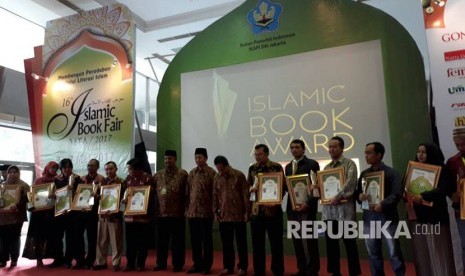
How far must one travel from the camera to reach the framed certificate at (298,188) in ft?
12.8

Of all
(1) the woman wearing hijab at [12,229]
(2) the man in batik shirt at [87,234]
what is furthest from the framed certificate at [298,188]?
(1) the woman wearing hijab at [12,229]

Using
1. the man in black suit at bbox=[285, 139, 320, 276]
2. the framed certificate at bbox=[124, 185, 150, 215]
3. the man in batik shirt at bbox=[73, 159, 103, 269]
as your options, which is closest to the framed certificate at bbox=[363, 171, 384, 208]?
the man in black suit at bbox=[285, 139, 320, 276]

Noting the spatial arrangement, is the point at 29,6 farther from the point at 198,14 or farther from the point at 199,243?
the point at 199,243

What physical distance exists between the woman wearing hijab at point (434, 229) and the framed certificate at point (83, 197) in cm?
361

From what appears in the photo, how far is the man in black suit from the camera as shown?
12.9ft

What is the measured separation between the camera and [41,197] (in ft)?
16.6

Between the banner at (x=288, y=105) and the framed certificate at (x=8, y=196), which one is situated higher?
the banner at (x=288, y=105)

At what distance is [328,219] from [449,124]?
1.83m

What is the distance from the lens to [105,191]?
4.79 meters

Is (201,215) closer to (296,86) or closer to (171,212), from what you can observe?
(171,212)

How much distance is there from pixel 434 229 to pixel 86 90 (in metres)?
5.26

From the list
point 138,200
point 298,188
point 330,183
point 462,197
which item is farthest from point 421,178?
point 138,200

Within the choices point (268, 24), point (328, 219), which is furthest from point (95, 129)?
point (328, 219)

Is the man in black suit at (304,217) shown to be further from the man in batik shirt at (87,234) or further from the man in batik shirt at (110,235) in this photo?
the man in batik shirt at (87,234)
